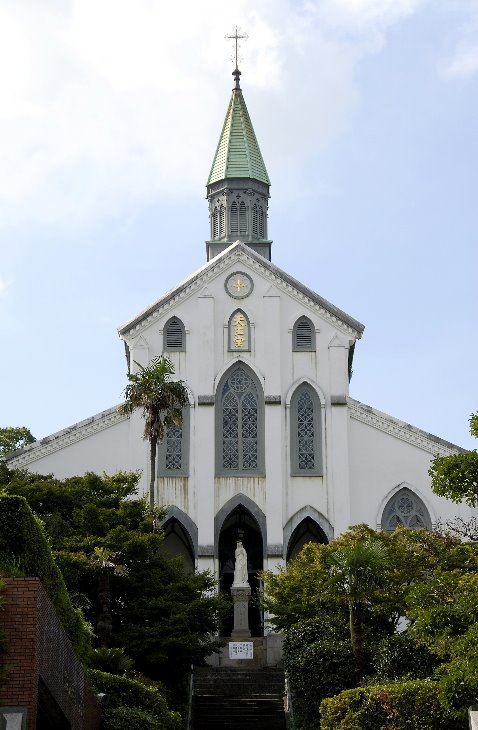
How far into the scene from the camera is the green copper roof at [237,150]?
53.3 metres

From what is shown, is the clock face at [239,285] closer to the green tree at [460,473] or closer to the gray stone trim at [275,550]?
the gray stone trim at [275,550]

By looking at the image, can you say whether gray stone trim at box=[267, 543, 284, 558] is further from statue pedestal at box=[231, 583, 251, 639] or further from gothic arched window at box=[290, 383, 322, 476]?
statue pedestal at box=[231, 583, 251, 639]

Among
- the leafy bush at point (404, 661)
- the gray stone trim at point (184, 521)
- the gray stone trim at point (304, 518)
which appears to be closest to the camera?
the leafy bush at point (404, 661)

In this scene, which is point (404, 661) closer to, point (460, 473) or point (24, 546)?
point (460, 473)

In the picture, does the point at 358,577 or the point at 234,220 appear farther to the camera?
the point at 234,220

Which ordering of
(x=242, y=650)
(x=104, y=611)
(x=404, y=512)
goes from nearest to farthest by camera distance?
(x=104, y=611), (x=242, y=650), (x=404, y=512)

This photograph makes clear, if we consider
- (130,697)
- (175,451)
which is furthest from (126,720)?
(175,451)

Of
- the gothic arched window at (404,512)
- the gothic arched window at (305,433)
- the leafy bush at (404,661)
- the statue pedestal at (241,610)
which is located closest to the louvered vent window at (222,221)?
the gothic arched window at (305,433)

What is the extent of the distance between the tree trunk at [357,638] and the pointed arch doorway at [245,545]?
15393mm

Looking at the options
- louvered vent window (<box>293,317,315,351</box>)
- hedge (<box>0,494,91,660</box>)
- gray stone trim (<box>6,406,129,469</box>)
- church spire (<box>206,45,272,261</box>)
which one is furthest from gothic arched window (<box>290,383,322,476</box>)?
hedge (<box>0,494,91,660</box>)

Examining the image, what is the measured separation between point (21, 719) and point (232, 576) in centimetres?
3058

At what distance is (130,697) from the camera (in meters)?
21.6

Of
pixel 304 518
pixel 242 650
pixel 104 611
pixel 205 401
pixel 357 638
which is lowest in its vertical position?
pixel 357 638

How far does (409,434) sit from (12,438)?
20653 mm
